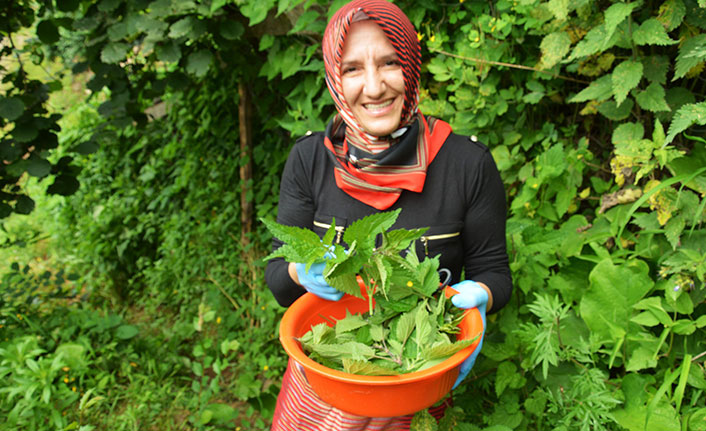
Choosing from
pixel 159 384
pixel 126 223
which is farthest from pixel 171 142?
pixel 159 384

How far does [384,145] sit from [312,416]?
0.80 meters

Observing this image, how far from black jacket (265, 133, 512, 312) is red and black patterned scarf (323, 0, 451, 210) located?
0.14ft

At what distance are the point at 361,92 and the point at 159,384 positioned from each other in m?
2.32

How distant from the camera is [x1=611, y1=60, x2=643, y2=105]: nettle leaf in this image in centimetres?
160

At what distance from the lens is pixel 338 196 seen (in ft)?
4.86

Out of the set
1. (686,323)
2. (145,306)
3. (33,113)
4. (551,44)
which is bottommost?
(145,306)

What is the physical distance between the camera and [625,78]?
1.62 m

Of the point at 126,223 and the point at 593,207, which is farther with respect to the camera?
the point at 126,223

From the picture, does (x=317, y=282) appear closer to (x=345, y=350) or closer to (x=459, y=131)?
(x=345, y=350)

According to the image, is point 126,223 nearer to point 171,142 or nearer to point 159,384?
point 171,142

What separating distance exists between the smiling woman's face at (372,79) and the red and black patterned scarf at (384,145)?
0.8 inches

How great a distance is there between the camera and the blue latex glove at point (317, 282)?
48.2 inches

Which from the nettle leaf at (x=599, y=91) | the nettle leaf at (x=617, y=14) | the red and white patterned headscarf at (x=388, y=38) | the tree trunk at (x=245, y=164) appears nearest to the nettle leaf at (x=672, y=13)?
the nettle leaf at (x=617, y=14)

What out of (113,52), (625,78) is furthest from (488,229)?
(113,52)
